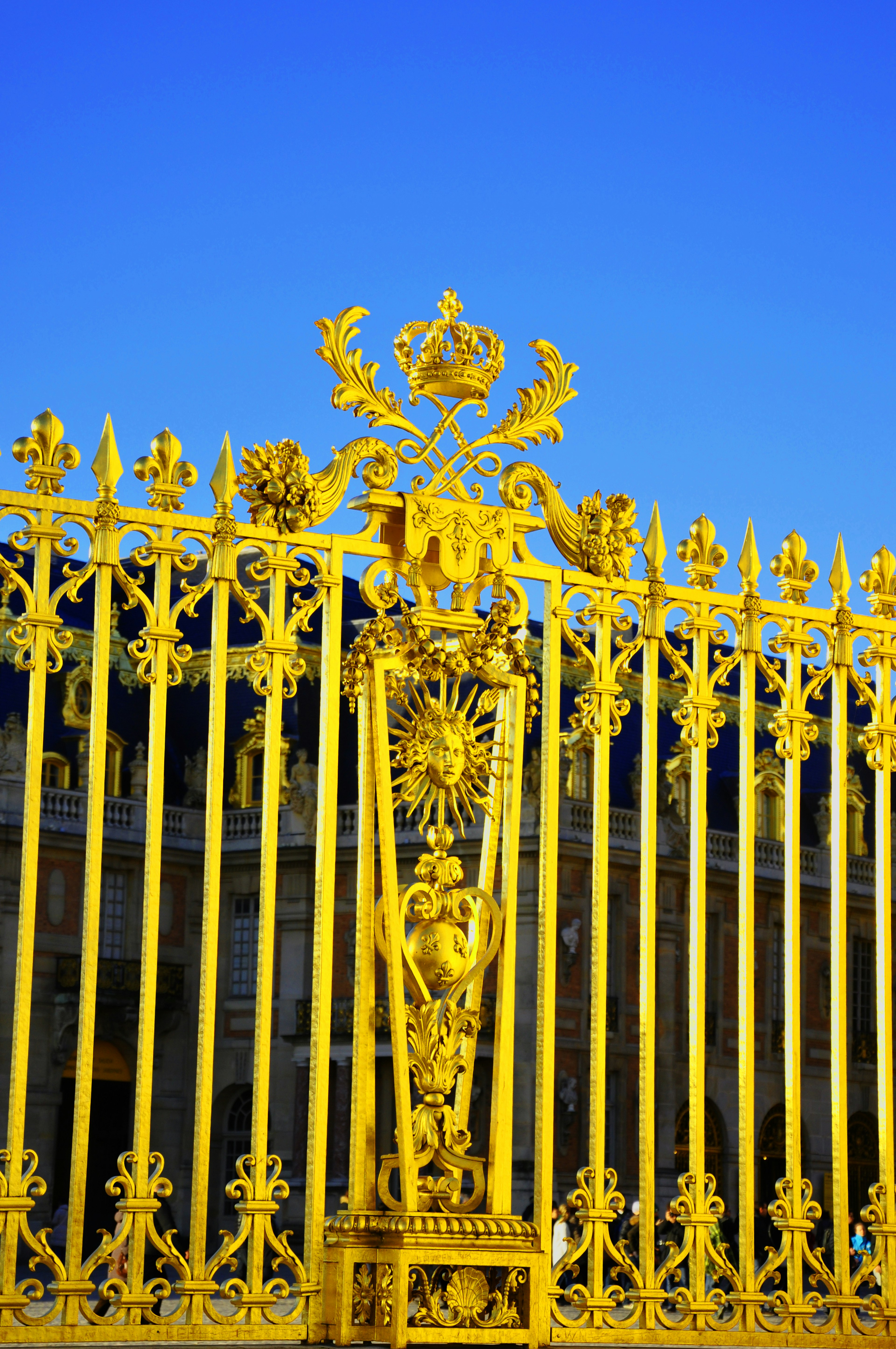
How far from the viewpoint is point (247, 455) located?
20.3 ft

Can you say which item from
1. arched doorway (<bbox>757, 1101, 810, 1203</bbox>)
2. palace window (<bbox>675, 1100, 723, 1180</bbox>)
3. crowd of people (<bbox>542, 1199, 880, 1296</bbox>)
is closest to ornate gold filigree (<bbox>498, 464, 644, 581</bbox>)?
crowd of people (<bbox>542, 1199, 880, 1296</bbox>)

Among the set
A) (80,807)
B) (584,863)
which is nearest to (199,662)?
(80,807)

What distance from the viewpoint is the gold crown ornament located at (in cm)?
650

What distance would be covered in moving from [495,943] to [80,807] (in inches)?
776

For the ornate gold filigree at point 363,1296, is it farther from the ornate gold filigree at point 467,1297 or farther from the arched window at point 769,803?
the arched window at point 769,803

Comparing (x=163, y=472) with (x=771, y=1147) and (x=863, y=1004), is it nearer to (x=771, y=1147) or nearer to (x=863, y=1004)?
(x=771, y=1147)

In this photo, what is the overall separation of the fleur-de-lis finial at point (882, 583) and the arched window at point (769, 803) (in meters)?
17.6

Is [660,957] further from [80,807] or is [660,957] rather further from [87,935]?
[87,935]

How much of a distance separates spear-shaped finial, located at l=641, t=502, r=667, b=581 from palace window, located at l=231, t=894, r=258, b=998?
2132 centimetres

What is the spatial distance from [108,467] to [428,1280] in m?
2.55

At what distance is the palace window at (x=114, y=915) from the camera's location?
26834 mm

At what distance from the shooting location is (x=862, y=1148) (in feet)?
96.5

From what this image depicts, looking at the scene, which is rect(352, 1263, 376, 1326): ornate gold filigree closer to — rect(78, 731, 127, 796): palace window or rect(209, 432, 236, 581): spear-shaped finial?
rect(209, 432, 236, 581): spear-shaped finial

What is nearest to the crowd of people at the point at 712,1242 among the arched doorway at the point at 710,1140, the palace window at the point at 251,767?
the arched doorway at the point at 710,1140
